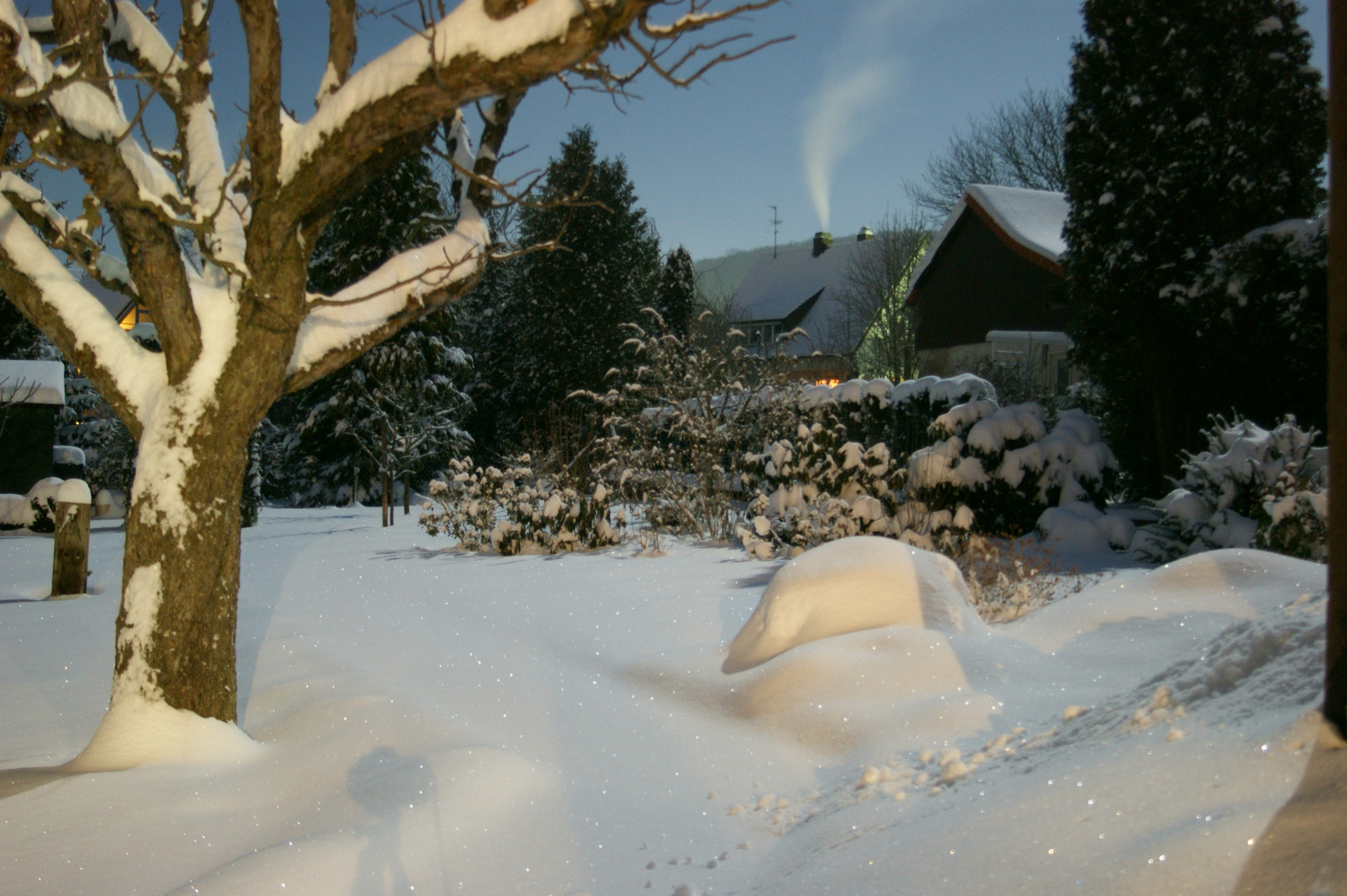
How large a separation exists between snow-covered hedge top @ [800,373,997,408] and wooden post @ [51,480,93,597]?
7.82 m

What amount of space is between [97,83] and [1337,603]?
4.67 meters

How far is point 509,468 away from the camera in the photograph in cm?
1133

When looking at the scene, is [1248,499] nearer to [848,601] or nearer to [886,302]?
[848,601]

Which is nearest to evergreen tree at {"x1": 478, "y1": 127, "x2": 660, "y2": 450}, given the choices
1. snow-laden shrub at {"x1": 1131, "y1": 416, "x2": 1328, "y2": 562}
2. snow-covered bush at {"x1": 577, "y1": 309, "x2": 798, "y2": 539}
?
snow-covered bush at {"x1": 577, "y1": 309, "x2": 798, "y2": 539}

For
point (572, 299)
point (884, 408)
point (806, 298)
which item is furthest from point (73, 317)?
point (806, 298)

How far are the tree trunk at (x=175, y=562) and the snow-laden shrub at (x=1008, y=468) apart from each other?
6.49 metres

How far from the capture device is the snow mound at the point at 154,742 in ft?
11.9

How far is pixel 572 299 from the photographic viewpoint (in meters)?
26.8

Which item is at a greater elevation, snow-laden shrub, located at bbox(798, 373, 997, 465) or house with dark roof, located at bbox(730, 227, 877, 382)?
house with dark roof, located at bbox(730, 227, 877, 382)

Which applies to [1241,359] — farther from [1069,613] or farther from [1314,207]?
[1069,613]

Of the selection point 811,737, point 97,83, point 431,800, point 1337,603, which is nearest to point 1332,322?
point 1337,603

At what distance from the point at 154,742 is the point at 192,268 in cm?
215

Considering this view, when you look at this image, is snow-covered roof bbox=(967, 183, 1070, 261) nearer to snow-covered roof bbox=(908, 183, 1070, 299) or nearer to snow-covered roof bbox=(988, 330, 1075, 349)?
snow-covered roof bbox=(908, 183, 1070, 299)

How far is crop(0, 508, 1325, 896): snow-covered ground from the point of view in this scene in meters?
2.33
